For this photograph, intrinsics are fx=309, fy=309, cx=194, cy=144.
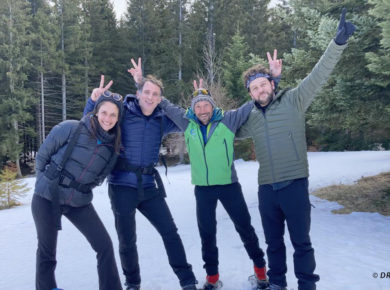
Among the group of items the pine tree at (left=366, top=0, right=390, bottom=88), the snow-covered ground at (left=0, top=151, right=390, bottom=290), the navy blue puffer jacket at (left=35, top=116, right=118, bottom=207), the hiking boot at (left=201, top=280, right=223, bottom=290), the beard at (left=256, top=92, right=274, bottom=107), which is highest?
the pine tree at (left=366, top=0, right=390, bottom=88)

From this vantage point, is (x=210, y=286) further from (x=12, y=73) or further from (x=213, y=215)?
(x=12, y=73)

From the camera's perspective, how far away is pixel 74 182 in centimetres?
291

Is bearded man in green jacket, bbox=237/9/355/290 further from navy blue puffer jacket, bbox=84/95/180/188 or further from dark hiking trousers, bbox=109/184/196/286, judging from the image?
navy blue puffer jacket, bbox=84/95/180/188

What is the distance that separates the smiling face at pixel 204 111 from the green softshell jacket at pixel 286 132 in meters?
0.55

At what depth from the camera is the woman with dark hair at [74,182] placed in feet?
9.47

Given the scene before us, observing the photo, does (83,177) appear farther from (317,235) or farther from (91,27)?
(91,27)

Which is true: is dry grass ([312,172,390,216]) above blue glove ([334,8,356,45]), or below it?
below

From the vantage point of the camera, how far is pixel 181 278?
3281mm

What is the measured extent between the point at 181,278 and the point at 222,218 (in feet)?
12.1

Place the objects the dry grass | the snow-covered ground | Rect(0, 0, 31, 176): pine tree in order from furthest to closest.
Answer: Rect(0, 0, 31, 176): pine tree → the dry grass → the snow-covered ground

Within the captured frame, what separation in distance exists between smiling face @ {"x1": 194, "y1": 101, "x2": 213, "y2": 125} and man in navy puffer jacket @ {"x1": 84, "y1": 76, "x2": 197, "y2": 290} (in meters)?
0.46

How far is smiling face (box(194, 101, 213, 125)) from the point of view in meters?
3.41

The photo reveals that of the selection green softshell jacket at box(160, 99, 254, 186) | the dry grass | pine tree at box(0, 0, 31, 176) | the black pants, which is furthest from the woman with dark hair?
pine tree at box(0, 0, 31, 176)

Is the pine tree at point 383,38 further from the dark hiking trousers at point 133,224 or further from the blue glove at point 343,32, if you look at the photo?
the dark hiking trousers at point 133,224
